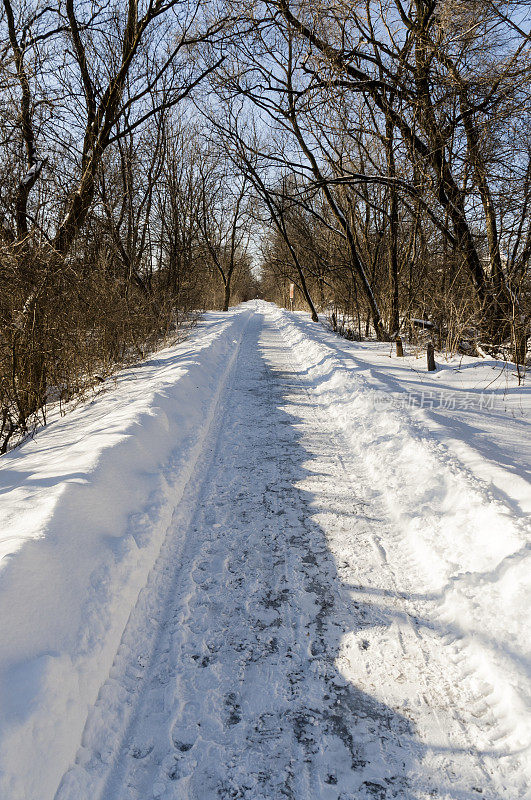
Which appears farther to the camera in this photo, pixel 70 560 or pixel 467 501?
pixel 467 501

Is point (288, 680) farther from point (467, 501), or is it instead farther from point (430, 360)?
point (430, 360)

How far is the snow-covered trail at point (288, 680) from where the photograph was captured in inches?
66.7

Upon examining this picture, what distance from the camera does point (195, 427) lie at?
5.36 meters

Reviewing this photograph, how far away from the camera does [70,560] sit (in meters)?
2.43

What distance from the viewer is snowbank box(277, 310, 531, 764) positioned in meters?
2.12

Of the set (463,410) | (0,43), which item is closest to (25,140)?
(0,43)

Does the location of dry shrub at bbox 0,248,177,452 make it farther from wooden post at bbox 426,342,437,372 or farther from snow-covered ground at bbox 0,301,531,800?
wooden post at bbox 426,342,437,372

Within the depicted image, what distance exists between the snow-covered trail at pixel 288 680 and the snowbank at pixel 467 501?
11 cm

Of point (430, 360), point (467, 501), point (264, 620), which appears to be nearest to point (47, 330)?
point (264, 620)

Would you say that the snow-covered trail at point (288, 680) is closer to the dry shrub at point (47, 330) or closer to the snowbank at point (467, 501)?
the snowbank at point (467, 501)

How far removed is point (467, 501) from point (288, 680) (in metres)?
1.88

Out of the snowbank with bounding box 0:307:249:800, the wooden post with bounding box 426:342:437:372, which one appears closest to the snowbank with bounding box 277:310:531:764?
the wooden post with bounding box 426:342:437:372

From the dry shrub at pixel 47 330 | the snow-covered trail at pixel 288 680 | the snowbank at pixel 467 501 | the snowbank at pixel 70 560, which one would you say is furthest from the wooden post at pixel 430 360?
the dry shrub at pixel 47 330

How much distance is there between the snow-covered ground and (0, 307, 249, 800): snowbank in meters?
0.01
